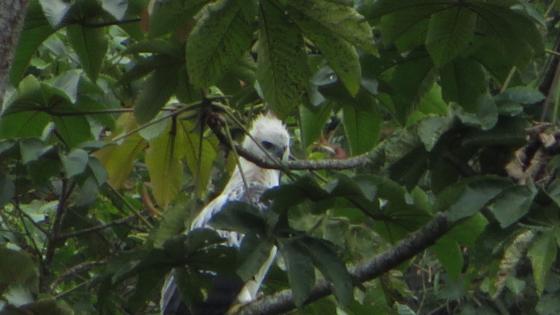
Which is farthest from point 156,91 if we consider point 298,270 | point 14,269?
point 298,270

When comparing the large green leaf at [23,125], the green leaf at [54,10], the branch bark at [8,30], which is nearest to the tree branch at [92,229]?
the large green leaf at [23,125]

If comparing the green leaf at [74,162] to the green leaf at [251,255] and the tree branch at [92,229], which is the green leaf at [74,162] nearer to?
the green leaf at [251,255]

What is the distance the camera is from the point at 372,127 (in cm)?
304

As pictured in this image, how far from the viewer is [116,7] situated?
2398mm

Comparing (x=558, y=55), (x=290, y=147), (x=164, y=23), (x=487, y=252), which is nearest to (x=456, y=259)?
(x=487, y=252)

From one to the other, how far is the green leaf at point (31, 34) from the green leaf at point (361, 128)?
76 centimetres

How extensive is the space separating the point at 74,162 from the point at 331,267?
2.42 ft

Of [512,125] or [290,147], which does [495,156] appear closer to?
[512,125]

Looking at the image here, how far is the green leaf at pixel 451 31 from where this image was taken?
2320mm

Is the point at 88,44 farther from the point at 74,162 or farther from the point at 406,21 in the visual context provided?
the point at 406,21

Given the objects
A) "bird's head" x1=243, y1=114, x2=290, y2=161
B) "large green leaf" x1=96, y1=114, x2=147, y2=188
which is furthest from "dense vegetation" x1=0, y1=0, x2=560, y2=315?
"bird's head" x1=243, y1=114, x2=290, y2=161

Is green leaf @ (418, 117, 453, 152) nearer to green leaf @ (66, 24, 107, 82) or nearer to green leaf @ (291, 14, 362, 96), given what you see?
green leaf @ (291, 14, 362, 96)

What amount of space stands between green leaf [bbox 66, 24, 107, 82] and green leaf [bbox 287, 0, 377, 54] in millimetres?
782

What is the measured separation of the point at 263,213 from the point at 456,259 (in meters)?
0.47
